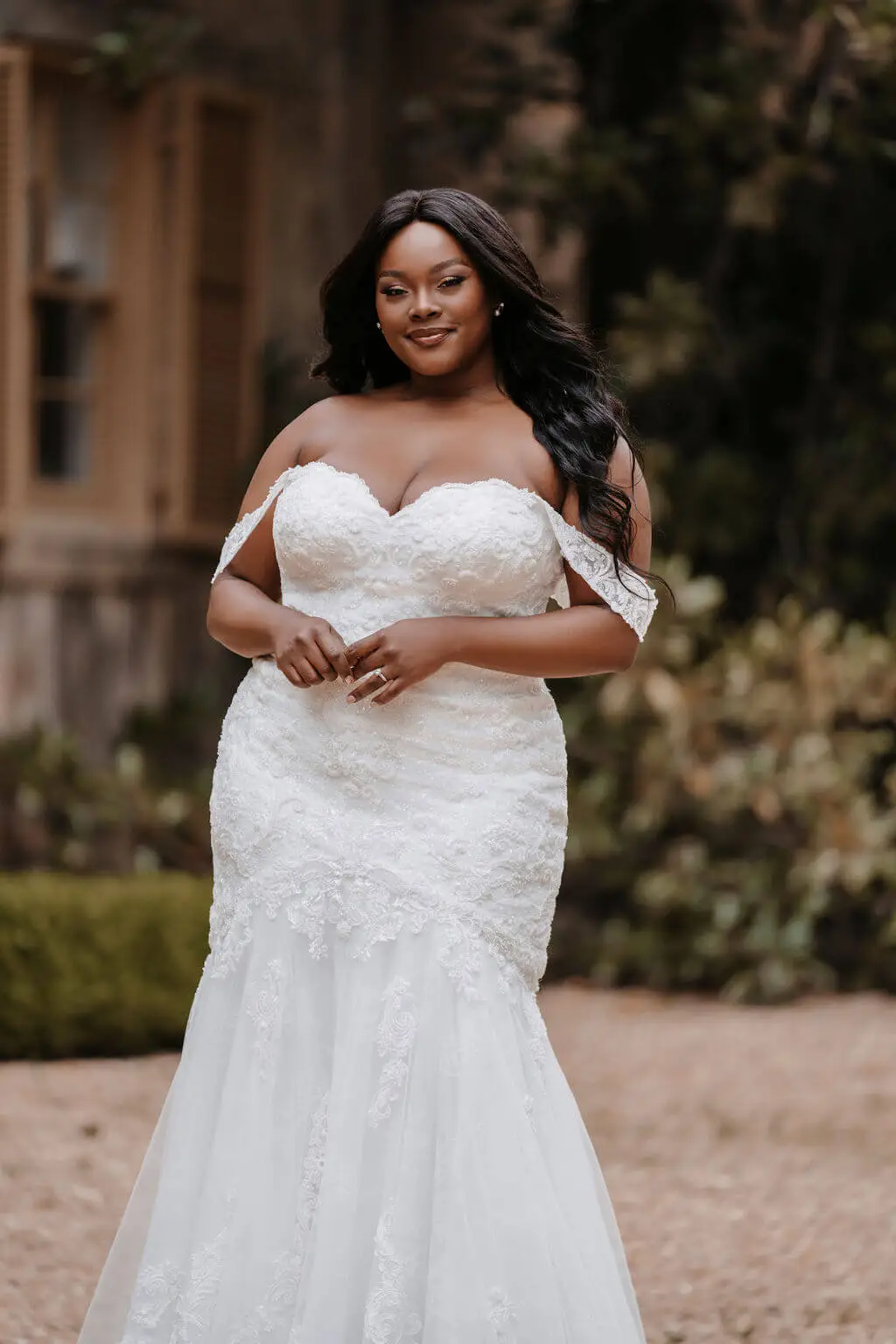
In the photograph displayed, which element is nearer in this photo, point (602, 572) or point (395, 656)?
point (395, 656)

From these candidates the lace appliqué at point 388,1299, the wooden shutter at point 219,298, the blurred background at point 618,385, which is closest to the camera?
the lace appliqué at point 388,1299

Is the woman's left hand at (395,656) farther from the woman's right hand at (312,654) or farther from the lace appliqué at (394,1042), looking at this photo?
the lace appliqué at (394,1042)

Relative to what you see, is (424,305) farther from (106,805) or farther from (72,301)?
(72,301)

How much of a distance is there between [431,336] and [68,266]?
6114 millimetres

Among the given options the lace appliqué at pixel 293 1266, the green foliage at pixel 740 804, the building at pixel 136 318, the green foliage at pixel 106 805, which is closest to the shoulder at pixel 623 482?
the lace appliqué at pixel 293 1266

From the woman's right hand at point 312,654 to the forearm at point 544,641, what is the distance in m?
0.19

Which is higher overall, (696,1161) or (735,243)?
(735,243)

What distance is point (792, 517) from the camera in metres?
9.77

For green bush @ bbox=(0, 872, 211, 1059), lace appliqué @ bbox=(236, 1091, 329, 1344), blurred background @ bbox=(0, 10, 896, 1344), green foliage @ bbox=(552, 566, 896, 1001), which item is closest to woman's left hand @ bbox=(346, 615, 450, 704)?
lace appliqué @ bbox=(236, 1091, 329, 1344)

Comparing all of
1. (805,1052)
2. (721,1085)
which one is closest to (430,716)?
(721,1085)

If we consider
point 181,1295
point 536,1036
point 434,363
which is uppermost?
point 434,363

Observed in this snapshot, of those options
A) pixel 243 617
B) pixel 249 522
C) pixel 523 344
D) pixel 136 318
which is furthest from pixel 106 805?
pixel 523 344

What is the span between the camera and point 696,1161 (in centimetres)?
646

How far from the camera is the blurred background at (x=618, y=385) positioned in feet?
29.3
